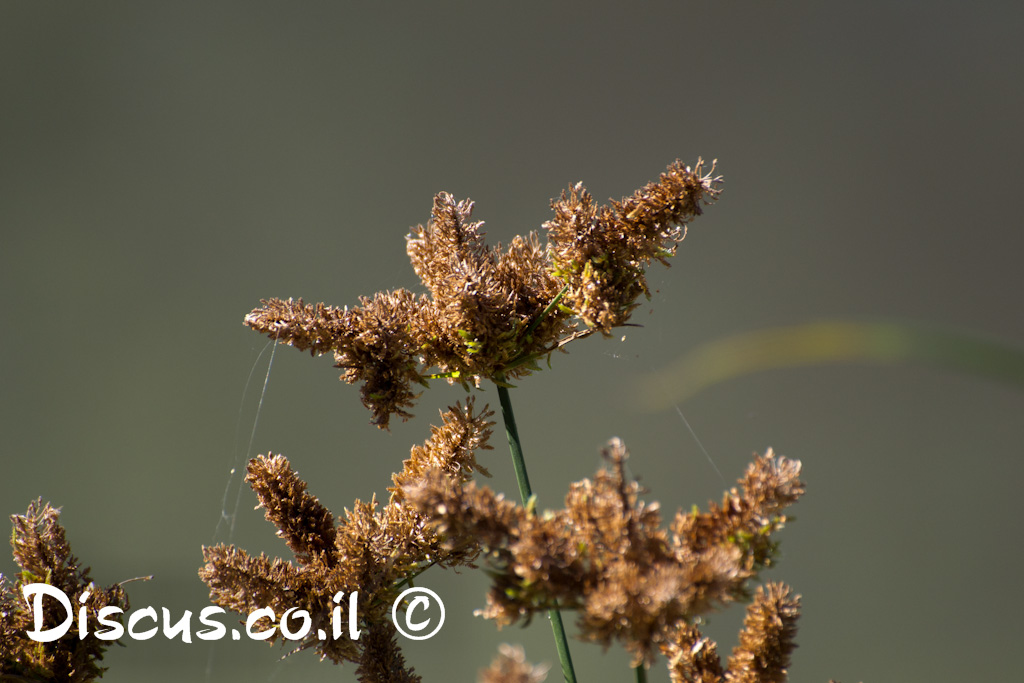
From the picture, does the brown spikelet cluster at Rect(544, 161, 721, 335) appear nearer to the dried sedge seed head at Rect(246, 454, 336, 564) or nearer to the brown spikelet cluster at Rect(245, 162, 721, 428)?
the brown spikelet cluster at Rect(245, 162, 721, 428)

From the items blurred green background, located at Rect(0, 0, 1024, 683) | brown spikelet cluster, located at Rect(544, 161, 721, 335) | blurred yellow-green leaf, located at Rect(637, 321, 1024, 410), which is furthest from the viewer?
blurred green background, located at Rect(0, 0, 1024, 683)

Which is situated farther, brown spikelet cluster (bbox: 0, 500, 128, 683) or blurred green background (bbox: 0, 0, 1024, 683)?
Answer: blurred green background (bbox: 0, 0, 1024, 683)

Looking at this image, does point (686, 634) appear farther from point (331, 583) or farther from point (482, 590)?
point (482, 590)

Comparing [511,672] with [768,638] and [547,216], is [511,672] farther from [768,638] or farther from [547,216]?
[547,216]

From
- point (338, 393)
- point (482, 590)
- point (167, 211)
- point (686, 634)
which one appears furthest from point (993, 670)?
point (167, 211)

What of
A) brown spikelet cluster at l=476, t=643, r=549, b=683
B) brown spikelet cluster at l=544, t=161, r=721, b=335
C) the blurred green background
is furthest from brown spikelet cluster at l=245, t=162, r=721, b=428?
the blurred green background

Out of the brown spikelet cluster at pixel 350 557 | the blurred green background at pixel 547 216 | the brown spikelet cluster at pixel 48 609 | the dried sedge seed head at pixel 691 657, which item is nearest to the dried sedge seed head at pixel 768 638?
the dried sedge seed head at pixel 691 657
